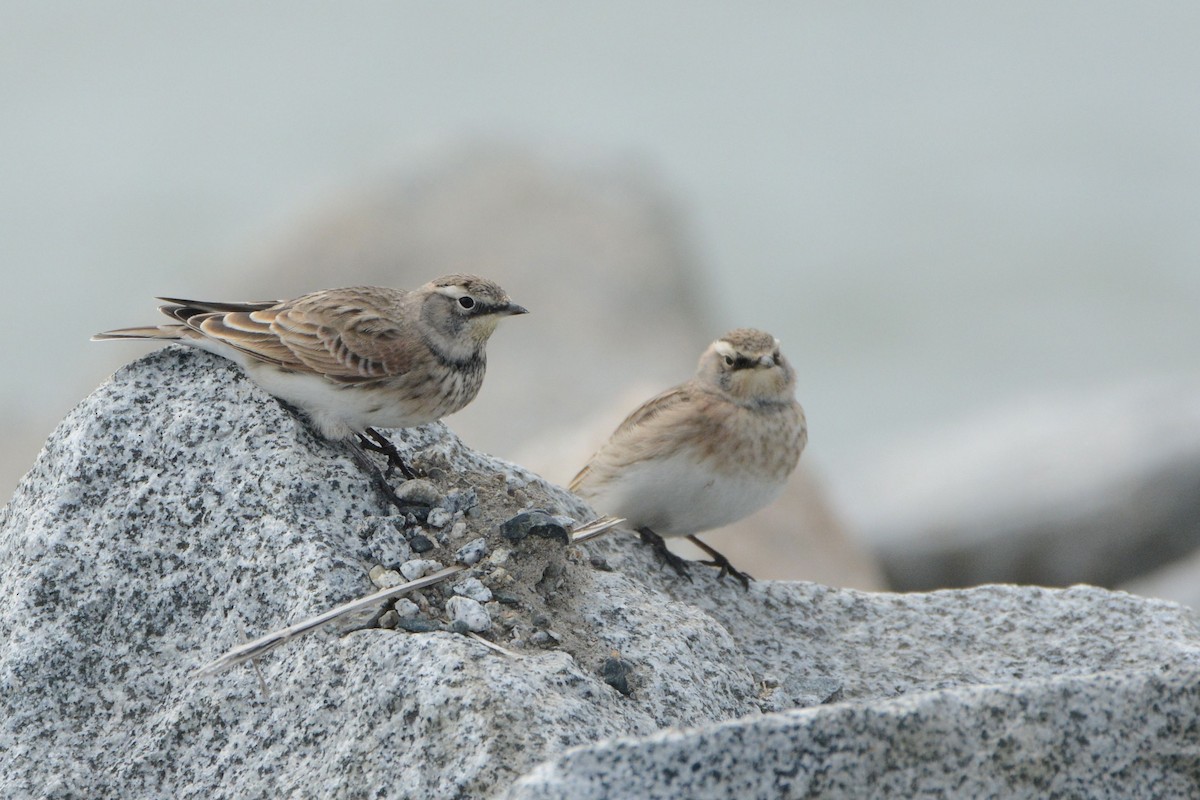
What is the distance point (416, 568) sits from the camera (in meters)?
4.52

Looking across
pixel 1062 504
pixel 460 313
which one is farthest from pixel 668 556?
pixel 1062 504

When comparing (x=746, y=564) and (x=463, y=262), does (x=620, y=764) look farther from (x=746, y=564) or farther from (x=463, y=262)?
(x=463, y=262)

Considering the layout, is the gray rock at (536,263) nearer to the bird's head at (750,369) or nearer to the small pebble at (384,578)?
the bird's head at (750,369)

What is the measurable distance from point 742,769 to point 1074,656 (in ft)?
9.04

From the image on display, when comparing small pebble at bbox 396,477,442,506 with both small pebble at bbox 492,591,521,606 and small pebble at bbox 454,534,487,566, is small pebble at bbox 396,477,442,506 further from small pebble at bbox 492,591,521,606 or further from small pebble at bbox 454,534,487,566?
small pebble at bbox 492,591,521,606

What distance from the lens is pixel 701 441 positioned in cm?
733

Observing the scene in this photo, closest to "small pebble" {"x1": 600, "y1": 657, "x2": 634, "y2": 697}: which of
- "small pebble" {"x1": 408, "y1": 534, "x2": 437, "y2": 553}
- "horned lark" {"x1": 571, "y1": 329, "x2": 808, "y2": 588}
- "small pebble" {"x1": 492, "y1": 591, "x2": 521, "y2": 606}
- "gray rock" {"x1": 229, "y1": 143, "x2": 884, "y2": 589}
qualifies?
"small pebble" {"x1": 492, "y1": 591, "x2": 521, "y2": 606}

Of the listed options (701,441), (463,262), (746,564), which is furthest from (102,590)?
(463,262)

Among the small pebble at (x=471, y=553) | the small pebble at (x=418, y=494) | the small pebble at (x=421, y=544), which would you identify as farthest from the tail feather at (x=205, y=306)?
the small pebble at (x=471, y=553)

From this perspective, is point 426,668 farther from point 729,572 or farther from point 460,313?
point 729,572

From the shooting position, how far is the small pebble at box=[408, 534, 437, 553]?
4738 millimetres

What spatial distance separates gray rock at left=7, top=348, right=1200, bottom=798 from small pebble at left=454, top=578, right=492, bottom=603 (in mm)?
50

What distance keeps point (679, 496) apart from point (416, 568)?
288 cm

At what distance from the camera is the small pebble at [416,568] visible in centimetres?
451
